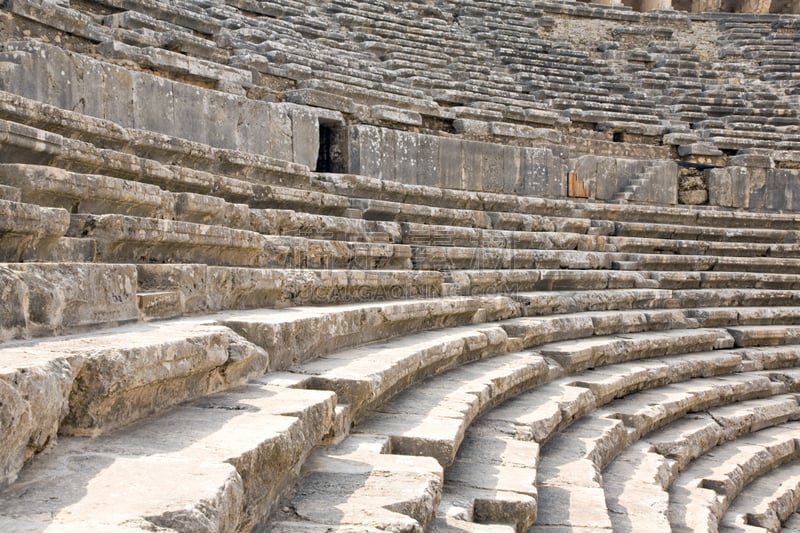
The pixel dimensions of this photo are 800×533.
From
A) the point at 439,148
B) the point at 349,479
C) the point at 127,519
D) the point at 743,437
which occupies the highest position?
the point at 439,148

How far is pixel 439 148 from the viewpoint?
10.9 meters

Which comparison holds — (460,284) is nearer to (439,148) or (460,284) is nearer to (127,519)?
(439,148)

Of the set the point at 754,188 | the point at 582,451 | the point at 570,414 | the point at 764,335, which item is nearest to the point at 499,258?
the point at 570,414

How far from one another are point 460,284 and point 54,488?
580 cm

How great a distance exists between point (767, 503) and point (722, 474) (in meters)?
0.38

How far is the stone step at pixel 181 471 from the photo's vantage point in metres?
1.99

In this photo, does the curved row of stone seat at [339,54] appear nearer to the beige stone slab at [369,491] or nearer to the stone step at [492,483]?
the stone step at [492,483]

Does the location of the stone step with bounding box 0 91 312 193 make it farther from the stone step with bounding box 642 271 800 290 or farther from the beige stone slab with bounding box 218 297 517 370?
the stone step with bounding box 642 271 800 290

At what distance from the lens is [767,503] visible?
627 centimetres

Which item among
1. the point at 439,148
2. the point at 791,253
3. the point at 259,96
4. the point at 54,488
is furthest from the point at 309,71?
the point at 54,488

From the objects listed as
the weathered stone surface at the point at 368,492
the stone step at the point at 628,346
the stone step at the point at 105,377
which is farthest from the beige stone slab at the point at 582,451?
the stone step at the point at 105,377

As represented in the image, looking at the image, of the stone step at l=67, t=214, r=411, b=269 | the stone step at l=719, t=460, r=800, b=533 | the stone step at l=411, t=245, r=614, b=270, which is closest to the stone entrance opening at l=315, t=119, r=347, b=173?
the stone step at l=411, t=245, r=614, b=270

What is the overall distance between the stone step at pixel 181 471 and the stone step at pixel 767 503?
370 cm

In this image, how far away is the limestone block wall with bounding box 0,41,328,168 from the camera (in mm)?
6224
